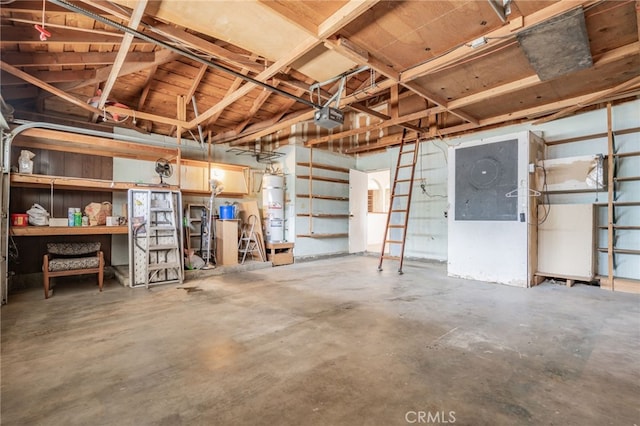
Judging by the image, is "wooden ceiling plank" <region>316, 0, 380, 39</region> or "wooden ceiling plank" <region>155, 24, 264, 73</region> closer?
"wooden ceiling plank" <region>316, 0, 380, 39</region>

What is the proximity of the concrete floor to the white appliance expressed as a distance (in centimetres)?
77

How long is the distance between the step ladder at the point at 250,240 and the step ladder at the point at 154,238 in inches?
68.7

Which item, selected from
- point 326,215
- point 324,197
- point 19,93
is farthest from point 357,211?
point 19,93

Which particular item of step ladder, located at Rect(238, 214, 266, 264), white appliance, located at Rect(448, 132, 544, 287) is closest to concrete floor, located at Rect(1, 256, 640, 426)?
white appliance, located at Rect(448, 132, 544, 287)

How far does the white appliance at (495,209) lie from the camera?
4500mm

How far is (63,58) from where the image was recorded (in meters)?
3.76

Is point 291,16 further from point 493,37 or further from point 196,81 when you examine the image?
point 196,81

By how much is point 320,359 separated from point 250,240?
4605 millimetres

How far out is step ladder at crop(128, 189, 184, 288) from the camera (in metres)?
4.49

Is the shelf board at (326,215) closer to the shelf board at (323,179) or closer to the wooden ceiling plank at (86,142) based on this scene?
the shelf board at (323,179)

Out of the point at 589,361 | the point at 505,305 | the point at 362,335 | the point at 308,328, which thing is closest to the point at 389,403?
the point at 362,335

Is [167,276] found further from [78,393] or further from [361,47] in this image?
[361,47]

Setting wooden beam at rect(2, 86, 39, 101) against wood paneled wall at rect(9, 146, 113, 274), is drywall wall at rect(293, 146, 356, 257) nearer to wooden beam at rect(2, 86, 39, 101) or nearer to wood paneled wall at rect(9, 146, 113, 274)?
wood paneled wall at rect(9, 146, 113, 274)

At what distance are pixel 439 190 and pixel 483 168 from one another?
75.3 inches
